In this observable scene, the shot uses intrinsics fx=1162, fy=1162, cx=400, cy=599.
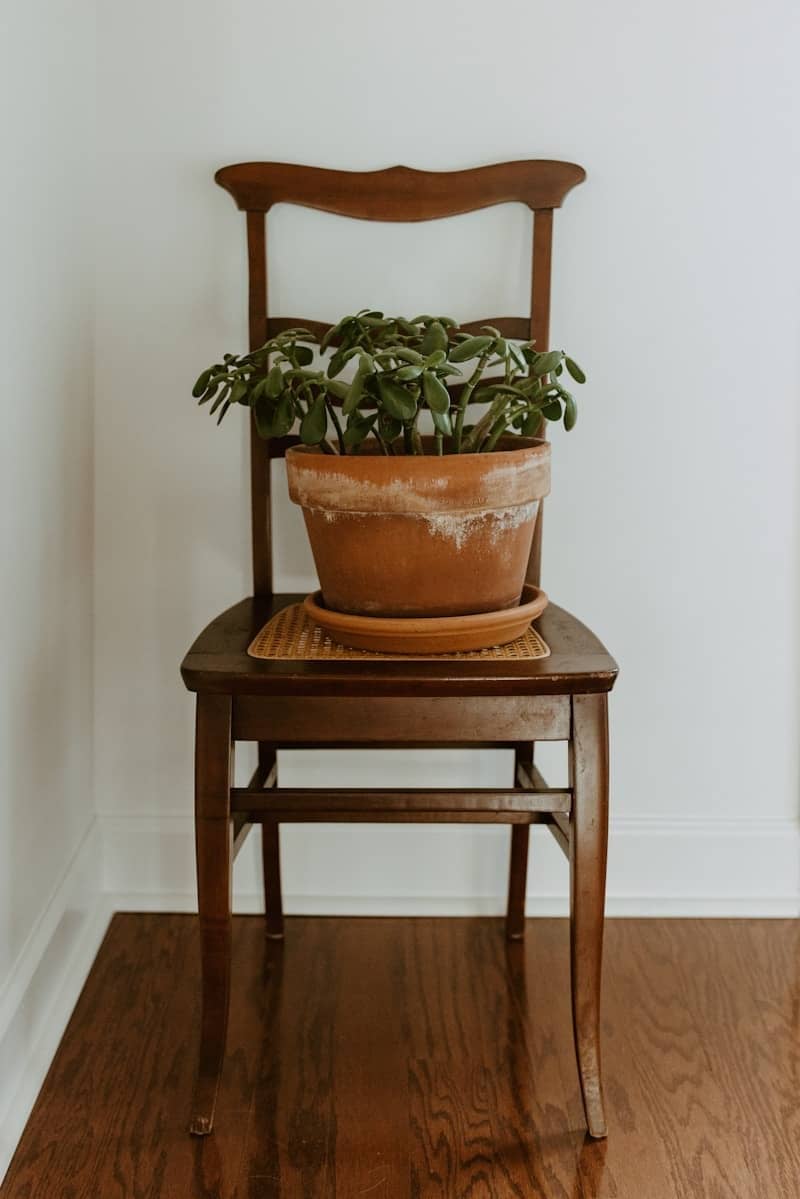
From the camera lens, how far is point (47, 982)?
149cm

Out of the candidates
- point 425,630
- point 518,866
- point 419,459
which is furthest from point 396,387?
point 518,866

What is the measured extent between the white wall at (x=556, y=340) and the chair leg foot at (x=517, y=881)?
0.30 ft

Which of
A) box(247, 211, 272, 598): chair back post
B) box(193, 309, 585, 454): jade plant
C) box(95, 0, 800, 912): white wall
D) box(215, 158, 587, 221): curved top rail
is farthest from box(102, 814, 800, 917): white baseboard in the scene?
box(215, 158, 587, 221): curved top rail

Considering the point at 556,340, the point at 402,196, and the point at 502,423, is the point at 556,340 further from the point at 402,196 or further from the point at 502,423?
the point at 502,423

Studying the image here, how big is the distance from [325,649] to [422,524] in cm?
19

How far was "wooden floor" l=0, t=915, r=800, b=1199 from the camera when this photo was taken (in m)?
1.25

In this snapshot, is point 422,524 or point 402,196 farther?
point 402,196

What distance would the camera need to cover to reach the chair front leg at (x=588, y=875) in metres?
1.28

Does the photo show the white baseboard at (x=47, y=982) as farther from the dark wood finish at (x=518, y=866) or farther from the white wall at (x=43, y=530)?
the dark wood finish at (x=518, y=866)

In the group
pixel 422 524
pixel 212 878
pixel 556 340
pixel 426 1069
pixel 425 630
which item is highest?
pixel 556 340

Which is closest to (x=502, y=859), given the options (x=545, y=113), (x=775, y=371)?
(x=775, y=371)

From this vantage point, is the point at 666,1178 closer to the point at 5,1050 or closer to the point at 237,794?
the point at 237,794

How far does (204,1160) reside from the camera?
1266 millimetres

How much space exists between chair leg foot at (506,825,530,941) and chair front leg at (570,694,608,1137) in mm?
383
